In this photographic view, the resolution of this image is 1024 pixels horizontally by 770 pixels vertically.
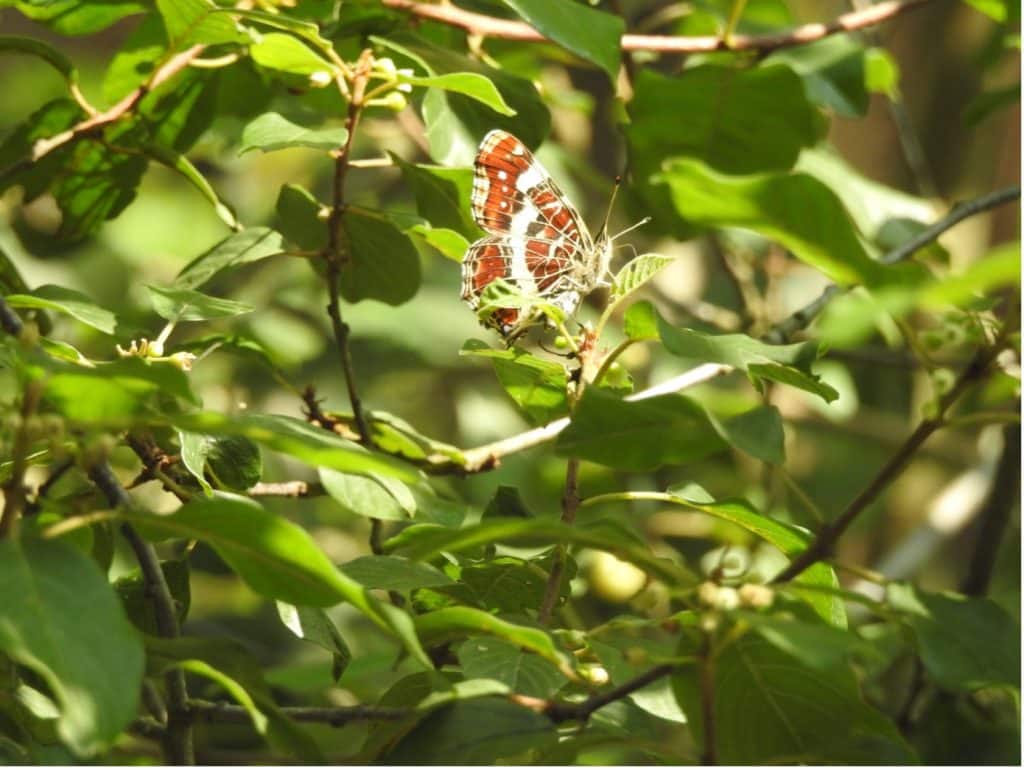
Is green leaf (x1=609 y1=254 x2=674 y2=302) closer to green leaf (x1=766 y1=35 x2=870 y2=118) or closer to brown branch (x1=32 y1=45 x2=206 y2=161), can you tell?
brown branch (x1=32 y1=45 x2=206 y2=161)

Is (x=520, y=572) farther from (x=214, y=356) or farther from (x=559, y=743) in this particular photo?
(x=214, y=356)

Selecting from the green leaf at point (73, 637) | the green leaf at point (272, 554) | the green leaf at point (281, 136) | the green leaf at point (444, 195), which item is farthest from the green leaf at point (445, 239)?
the green leaf at point (73, 637)

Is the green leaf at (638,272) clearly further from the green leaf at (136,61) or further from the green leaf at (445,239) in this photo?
the green leaf at (136,61)

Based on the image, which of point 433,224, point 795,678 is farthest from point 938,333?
point 433,224

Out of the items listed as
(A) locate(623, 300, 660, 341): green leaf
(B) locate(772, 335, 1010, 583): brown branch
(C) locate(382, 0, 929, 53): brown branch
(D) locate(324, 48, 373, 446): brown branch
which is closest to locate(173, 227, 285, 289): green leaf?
(D) locate(324, 48, 373, 446): brown branch

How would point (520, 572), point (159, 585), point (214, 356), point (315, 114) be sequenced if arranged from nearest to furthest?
point (159, 585) < point (520, 572) < point (315, 114) < point (214, 356)

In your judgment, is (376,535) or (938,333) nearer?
(938,333)
